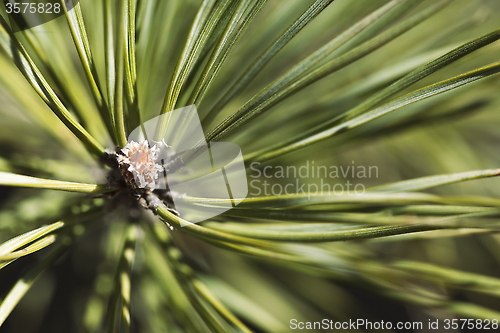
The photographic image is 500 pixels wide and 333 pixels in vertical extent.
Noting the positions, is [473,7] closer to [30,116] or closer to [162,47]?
[162,47]

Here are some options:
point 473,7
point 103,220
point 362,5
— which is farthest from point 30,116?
point 473,7

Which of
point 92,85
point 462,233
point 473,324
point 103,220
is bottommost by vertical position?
point 473,324

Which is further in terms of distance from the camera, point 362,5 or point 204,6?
point 362,5

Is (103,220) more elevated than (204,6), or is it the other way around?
(204,6)

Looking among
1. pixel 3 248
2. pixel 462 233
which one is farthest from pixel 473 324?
pixel 3 248

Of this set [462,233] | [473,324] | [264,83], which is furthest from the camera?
[473,324]

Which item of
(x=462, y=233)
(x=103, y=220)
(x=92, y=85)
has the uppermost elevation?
(x=92, y=85)

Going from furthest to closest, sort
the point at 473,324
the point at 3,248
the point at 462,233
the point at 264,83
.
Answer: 1. the point at 473,324
2. the point at 264,83
3. the point at 462,233
4. the point at 3,248

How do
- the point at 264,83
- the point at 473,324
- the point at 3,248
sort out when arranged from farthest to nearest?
1. the point at 473,324
2. the point at 264,83
3. the point at 3,248

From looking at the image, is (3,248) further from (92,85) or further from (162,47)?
(162,47)
